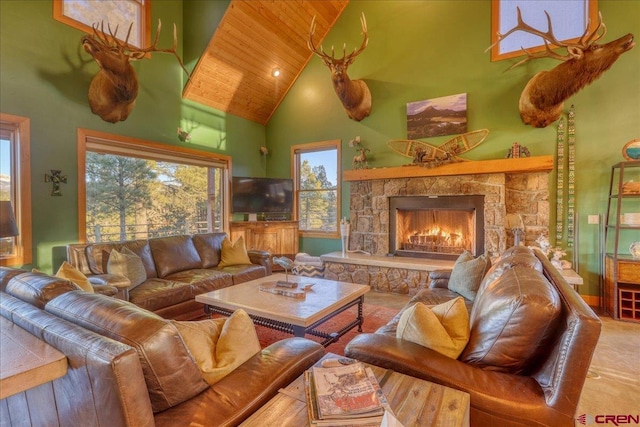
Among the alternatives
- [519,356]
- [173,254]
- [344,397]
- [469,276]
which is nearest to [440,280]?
[469,276]

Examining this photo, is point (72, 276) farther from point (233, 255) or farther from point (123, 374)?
point (233, 255)

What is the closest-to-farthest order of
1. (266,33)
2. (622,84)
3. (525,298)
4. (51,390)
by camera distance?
(51,390)
(525,298)
(622,84)
(266,33)

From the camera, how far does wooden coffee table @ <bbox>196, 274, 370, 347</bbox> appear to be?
7.34 ft

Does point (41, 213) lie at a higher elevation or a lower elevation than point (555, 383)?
higher

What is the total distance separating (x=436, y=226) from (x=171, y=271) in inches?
145

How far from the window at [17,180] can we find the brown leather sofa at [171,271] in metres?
0.49

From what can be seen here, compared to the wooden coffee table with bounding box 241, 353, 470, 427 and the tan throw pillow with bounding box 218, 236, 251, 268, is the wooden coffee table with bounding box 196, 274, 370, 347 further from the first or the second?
the tan throw pillow with bounding box 218, 236, 251, 268

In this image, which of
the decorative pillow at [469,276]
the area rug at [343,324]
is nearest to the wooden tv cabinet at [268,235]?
the area rug at [343,324]

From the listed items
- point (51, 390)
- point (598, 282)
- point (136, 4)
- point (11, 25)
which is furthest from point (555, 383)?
point (136, 4)

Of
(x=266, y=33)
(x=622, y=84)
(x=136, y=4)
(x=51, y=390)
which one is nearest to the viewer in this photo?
(x=51, y=390)

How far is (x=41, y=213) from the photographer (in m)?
3.38

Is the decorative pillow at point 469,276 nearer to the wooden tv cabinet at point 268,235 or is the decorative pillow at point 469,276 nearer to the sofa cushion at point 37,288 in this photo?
the sofa cushion at point 37,288

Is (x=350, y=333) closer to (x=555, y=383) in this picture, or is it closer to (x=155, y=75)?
(x=555, y=383)

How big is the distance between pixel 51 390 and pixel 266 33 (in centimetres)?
504
